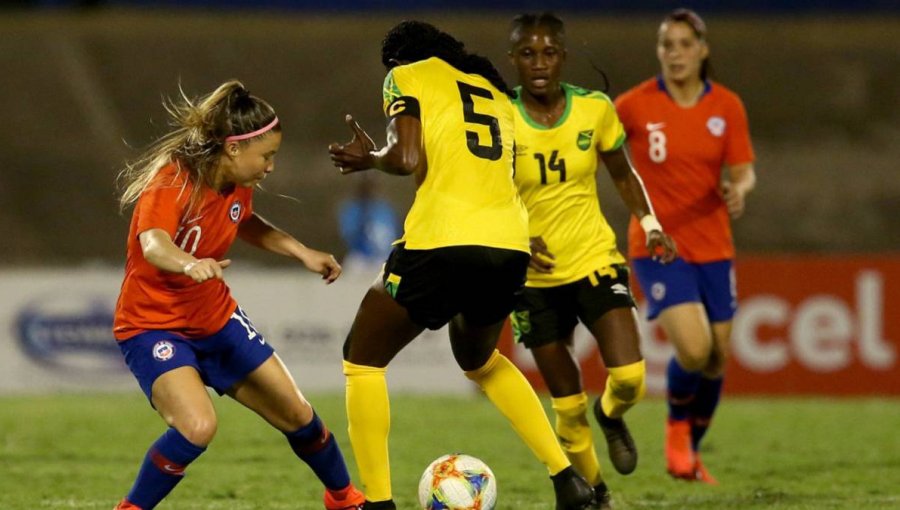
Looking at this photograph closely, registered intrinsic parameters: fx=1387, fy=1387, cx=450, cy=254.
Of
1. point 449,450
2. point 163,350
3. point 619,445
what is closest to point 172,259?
point 163,350

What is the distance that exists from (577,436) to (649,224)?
3.38ft

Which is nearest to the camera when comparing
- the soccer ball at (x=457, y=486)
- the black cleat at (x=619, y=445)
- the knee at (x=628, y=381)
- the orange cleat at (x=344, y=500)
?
the soccer ball at (x=457, y=486)

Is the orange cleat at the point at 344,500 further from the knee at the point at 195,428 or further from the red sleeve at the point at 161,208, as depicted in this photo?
the red sleeve at the point at 161,208

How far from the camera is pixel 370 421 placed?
5523 mm

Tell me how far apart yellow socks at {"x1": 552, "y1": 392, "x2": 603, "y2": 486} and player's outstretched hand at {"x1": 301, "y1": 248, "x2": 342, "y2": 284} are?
4.62 ft

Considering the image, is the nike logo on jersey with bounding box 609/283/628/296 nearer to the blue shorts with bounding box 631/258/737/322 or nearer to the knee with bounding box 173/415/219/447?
the blue shorts with bounding box 631/258/737/322

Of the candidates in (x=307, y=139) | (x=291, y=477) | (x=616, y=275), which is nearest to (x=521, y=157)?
(x=616, y=275)

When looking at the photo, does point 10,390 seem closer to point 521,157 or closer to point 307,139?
point 521,157

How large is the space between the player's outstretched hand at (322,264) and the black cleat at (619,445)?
1765 mm

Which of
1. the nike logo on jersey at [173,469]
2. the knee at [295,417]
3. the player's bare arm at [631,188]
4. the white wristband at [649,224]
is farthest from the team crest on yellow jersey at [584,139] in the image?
the nike logo on jersey at [173,469]

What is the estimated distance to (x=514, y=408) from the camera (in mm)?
5770

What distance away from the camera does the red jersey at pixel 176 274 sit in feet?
17.3

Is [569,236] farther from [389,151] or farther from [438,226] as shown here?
[389,151]

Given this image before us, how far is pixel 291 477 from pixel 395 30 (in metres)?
2.90
